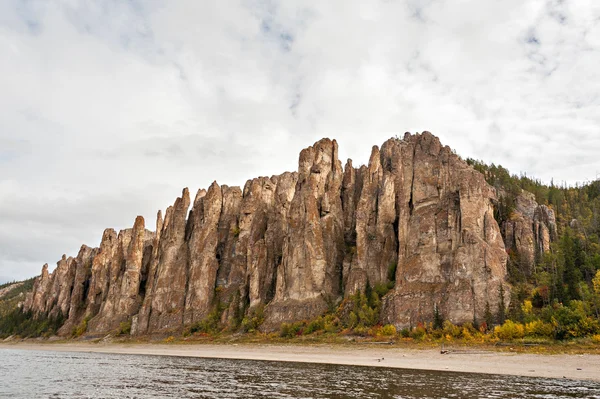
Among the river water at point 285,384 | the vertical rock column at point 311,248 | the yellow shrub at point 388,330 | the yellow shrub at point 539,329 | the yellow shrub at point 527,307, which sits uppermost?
the vertical rock column at point 311,248

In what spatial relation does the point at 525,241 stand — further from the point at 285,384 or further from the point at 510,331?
A: the point at 285,384

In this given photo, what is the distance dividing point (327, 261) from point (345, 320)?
1909cm

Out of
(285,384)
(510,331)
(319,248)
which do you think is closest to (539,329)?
(510,331)

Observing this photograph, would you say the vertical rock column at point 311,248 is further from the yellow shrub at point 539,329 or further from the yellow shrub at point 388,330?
the yellow shrub at point 539,329

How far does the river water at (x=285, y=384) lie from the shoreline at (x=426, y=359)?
415 centimetres

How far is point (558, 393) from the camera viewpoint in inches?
1237

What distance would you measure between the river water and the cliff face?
111 feet

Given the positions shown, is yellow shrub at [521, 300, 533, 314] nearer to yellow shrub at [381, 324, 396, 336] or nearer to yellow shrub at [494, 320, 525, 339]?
yellow shrub at [494, 320, 525, 339]

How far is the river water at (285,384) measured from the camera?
31891mm

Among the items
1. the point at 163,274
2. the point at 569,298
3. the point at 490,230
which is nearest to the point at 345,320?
the point at 490,230

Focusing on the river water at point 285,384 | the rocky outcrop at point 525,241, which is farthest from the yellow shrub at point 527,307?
the river water at point 285,384

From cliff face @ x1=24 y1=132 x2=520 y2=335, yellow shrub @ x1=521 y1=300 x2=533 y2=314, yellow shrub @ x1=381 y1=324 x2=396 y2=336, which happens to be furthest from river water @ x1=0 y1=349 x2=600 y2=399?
cliff face @ x1=24 y1=132 x2=520 y2=335

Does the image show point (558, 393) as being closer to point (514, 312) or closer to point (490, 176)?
point (514, 312)

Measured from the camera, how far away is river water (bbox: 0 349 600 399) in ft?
105
